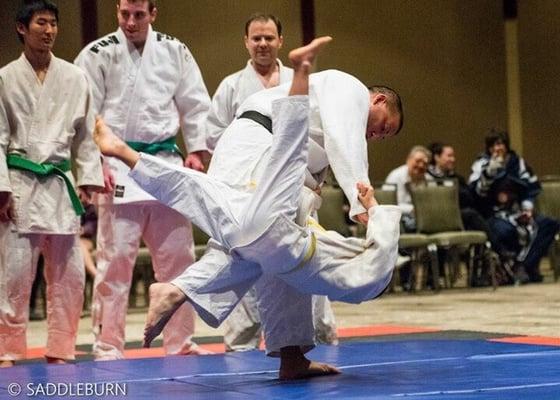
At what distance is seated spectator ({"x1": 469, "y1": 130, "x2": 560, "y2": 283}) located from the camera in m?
10.5

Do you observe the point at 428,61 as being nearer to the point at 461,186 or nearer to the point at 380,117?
the point at 461,186

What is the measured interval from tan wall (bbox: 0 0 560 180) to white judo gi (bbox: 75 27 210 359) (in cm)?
607

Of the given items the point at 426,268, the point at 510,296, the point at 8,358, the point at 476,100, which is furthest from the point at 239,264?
the point at 476,100

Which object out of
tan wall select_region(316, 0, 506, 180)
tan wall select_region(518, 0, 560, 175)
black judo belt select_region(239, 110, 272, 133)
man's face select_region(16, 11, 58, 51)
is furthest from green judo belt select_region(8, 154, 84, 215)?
tan wall select_region(518, 0, 560, 175)

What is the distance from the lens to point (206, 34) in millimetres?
12203

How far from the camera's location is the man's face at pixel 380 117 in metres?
4.52

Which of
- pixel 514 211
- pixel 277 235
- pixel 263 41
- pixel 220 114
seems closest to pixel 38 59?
pixel 220 114

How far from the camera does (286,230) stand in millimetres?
4078

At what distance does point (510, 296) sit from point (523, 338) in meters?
3.56

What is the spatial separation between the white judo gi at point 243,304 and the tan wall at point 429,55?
19.4ft

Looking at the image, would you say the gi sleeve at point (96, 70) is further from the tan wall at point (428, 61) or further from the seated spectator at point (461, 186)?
the tan wall at point (428, 61)

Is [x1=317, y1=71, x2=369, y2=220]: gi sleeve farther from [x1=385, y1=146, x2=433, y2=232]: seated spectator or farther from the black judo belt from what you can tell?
[x1=385, y1=146, x2=433, y2=232]: seated spectator

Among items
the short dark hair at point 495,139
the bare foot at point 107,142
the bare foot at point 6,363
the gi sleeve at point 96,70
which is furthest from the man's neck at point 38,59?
the short dark hair at point 495,139

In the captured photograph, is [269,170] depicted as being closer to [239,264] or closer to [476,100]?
[239,264]
